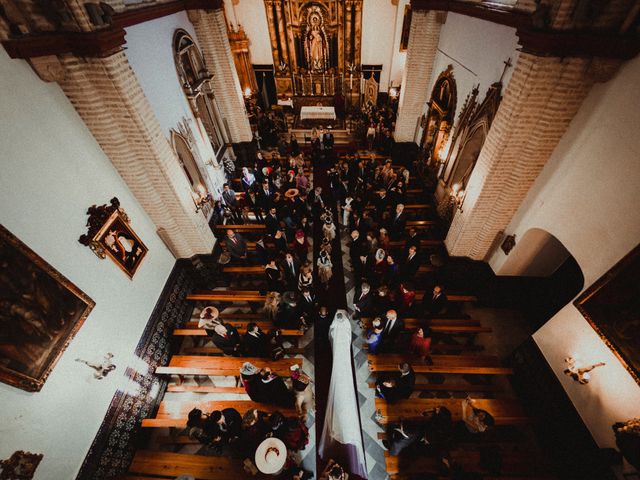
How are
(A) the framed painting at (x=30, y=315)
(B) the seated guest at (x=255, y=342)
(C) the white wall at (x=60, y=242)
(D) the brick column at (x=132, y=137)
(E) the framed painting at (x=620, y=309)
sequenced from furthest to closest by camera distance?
1. (B) the seated guest at (x=255, y=342)
2. (D) the brick column at (x=132, y=137)
3. (E) the framed painting at (x=620, y=309)
4. (C) the white wall at (x=60, y=242)
5. (A) the framed painting at (x=30, y=315)

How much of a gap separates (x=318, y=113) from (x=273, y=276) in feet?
36.8

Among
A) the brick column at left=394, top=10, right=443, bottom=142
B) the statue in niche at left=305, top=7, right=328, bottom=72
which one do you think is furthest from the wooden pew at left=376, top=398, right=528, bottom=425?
the statue in niche at left=305, top=7, right=328, bottom=72

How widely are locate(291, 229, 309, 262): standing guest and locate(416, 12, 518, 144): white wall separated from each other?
5211 mm

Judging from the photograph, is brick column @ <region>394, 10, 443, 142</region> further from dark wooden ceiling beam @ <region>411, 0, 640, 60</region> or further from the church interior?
dark wooden ceiling beam @ <region>411, 0, 640, 60</region>

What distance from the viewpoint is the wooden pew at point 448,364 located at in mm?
5648

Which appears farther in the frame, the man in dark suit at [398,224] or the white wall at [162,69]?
the man in dark suit at [398,224]

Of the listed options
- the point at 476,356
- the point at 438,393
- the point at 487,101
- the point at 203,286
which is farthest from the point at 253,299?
the point at 487,101

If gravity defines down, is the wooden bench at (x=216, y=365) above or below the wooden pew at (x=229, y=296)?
below

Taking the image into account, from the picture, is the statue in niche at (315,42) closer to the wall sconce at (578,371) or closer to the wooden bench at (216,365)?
the wooden bench at (216,365)

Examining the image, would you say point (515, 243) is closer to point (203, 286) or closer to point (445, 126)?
point (445, 126)

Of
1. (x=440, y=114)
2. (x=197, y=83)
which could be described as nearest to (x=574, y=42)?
(x=440, y=114)

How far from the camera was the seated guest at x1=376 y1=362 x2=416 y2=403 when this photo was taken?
490 centimetres

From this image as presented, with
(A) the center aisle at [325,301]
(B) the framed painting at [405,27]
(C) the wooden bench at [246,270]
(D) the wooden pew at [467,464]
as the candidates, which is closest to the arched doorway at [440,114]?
(A) the center aisle at [325,301]

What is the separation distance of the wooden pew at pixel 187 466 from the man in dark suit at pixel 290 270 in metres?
3.67
